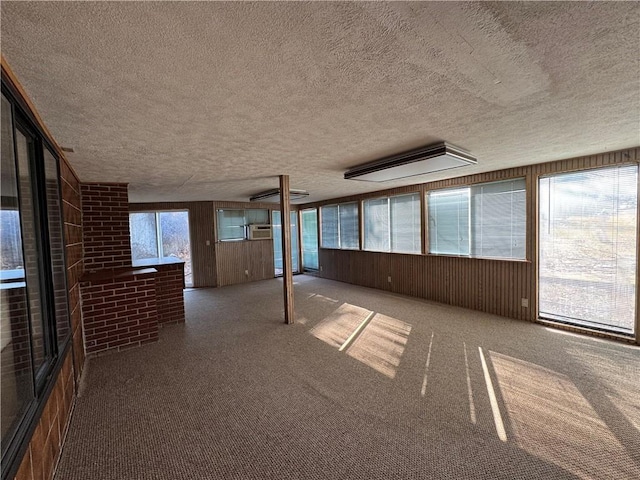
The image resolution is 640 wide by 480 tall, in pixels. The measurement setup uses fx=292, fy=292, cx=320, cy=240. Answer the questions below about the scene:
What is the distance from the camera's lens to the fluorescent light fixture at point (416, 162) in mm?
2848

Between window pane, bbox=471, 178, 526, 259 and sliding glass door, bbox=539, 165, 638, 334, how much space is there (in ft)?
0.86

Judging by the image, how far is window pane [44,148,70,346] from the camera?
2.12 meters

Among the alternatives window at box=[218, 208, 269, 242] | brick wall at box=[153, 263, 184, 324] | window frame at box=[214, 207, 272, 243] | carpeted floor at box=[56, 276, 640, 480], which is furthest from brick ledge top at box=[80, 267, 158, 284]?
window at box=[218, 208, 269, 242]

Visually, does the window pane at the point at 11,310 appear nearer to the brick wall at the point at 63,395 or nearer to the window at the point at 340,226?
the brick wall at the point at 63,395

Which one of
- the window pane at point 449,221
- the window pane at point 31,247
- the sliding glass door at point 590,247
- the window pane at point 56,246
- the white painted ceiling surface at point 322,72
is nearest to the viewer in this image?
the white painted ceiling surface at point 322,72

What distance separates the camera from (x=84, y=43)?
45.9 inches

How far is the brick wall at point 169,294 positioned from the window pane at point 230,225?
3.08 meters

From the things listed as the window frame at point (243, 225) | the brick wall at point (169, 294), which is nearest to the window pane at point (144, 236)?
the window frame at point (243, 225)

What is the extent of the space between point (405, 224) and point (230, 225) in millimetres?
4605

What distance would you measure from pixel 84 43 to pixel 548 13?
5.91 ft

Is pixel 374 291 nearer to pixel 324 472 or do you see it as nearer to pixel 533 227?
pixel 533 227

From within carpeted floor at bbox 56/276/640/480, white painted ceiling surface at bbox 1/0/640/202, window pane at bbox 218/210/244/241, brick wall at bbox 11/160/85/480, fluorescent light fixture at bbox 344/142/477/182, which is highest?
white painted ceiling surface at bbox 1/0/640/202

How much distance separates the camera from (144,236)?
7.43m

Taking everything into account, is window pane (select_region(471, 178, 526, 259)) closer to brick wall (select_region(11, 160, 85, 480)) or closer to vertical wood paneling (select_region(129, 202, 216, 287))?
brick wall (select_region(11, 160, 85, 480))
